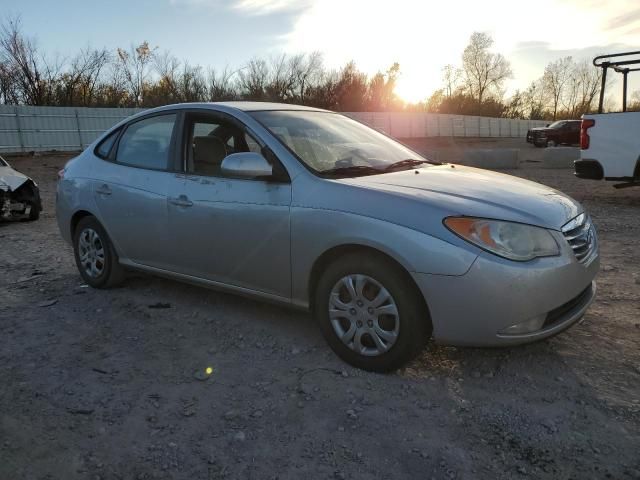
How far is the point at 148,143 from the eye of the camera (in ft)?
14.4

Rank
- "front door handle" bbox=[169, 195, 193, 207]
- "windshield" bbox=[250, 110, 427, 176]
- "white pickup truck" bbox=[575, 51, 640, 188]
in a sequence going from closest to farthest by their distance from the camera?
"windshield" bbox=[250, 110, 427, 176] → "front door handle" bbox=[169, 195, 193, 207] → "white pickup truck" bbox=[575, 51, 640, 188]

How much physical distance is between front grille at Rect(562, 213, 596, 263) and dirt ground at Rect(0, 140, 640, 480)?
2.14 feet

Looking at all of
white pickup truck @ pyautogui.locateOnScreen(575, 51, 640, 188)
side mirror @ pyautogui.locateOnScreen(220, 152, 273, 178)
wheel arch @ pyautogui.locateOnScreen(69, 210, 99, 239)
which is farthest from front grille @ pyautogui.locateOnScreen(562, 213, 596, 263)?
white pickup truck @ pyautogui.locateOnScreen(575, 51, 640, 188)

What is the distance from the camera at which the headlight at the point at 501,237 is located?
276 centimetres

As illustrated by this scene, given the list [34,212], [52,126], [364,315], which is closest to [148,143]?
[364,315]

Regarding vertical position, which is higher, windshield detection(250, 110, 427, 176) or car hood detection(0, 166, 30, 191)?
windshield detection(250, 110, 427, 176)

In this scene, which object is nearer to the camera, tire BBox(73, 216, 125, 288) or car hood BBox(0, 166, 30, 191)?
tire BBox(73, 216, 125, 288)

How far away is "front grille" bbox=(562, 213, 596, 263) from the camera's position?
303 cm

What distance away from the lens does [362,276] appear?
3.04m

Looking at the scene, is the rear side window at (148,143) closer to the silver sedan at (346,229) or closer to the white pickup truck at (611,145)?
the silver sedan at (346,229)

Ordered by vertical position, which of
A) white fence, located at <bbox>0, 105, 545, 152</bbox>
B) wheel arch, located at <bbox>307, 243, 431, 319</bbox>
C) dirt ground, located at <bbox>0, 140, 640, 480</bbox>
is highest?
white fence, located at <bbox>0, 105, 545, 152</bbox>

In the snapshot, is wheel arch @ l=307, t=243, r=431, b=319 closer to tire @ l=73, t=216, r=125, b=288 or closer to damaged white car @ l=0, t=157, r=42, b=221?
tire @ l=73, t=216, r=125, b=288

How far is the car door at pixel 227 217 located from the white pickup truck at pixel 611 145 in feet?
23.0

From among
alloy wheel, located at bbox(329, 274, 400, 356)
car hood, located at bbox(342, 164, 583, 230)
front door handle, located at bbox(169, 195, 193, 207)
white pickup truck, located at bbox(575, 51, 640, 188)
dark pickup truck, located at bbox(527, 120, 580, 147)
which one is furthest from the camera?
dark pickup truck, located at bbox(527, 120, 580, 147)
